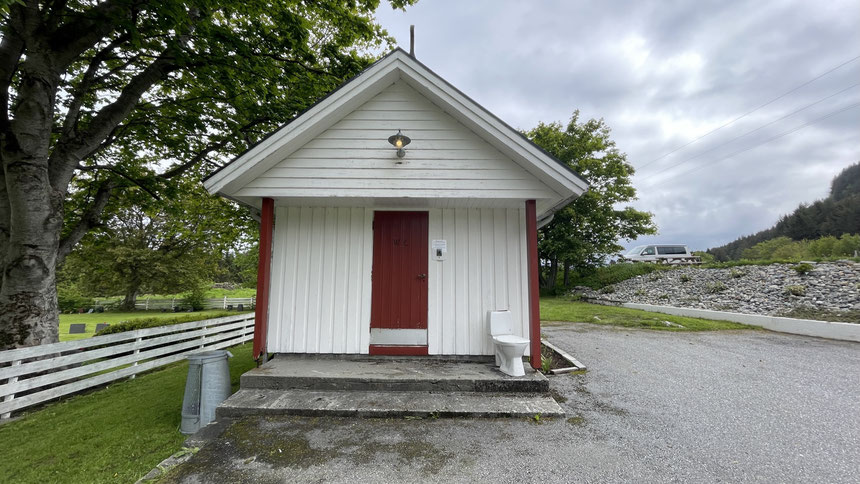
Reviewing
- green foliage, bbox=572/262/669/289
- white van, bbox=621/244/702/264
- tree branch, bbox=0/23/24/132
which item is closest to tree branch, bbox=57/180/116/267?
tree branch, bbox=0/23/24/132

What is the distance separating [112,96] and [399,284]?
725 centimetres

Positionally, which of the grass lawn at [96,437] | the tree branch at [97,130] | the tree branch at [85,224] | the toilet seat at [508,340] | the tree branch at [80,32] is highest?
the tree branch at [80,32]

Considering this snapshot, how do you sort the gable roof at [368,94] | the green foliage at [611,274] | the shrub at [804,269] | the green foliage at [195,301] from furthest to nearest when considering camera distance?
the green foliage at [195,301]
the green foliage at [611,274]
the shrub at [804,269]
the gable roof at [368,94]

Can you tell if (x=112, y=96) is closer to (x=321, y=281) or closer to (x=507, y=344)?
(x=321, y=281)

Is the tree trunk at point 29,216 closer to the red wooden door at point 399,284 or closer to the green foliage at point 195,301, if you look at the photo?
the red wooden door at point 399,284

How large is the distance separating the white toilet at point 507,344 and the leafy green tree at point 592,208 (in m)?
15.4

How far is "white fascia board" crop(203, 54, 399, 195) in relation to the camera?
382cm

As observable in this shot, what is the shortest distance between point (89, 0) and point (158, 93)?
2.52 m

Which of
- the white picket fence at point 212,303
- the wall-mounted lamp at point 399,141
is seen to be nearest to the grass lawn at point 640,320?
the wall-mounted lamp at point 399,141

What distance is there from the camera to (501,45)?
45.9ft

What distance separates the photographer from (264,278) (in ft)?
13.5

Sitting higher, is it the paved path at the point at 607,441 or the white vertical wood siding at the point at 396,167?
the white vertical wood siding at the point at 396,167

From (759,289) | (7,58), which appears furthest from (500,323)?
(759,289)

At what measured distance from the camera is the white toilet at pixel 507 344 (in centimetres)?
374
